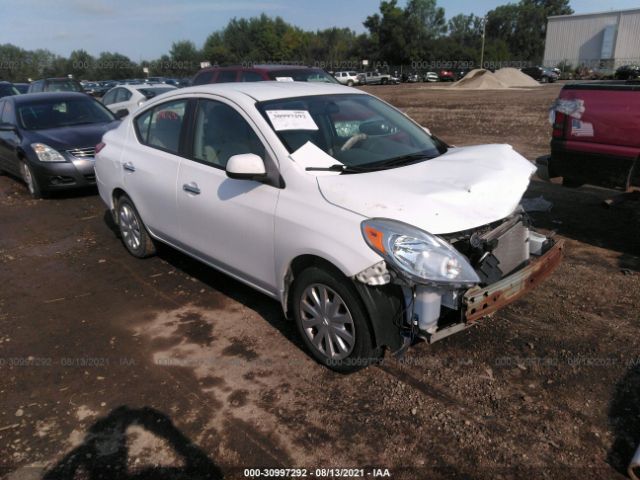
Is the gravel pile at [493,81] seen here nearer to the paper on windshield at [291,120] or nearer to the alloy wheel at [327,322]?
the paper on windshield at [291,120]

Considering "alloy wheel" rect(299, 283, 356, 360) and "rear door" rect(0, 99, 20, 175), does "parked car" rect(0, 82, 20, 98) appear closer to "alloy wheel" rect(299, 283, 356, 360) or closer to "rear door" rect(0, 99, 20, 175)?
"rear door" rect(0, 99, 20, 175)

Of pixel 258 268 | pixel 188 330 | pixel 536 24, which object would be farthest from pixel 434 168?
pixel 536 24

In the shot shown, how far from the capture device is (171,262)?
5543mm

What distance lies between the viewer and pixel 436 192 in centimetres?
312

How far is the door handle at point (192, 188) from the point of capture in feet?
13.5

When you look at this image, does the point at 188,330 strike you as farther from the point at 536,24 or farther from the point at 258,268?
the point at 536,24

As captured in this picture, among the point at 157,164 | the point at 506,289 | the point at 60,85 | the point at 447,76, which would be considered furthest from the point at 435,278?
the point at 447,76

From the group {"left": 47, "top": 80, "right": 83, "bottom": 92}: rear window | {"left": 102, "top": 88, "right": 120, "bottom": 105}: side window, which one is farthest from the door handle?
{"left": 47, "top": 80, "right": 83, "bottom": 92}: rear window

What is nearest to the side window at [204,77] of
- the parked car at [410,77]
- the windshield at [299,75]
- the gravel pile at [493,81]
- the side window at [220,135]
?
the windshield at [299,75]

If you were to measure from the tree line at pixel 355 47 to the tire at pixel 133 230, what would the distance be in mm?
74893

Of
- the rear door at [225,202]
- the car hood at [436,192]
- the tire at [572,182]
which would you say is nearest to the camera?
the car hood at [436,192]

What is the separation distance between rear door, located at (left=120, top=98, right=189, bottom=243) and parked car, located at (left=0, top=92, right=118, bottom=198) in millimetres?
3506

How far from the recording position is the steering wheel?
382 centimetres

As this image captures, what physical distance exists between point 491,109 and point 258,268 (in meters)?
17.5
